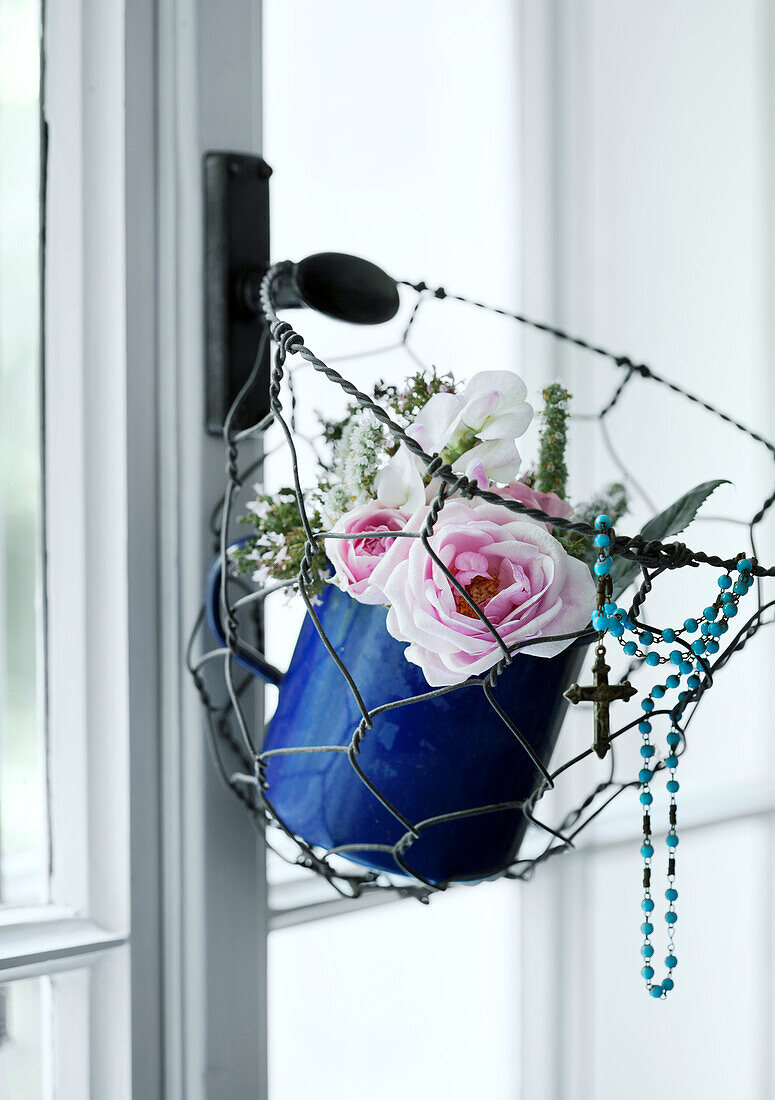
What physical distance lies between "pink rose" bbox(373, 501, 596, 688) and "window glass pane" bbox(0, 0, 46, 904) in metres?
0.31

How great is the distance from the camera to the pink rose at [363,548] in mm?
450

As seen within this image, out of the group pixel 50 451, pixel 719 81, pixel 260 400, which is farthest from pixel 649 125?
pixel 50 451

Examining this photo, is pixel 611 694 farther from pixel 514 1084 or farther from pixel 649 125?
pixel 649 125

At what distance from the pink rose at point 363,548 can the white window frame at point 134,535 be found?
203 millimetres

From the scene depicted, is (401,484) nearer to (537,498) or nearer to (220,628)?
(537,498)

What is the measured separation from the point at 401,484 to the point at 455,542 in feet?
0.15

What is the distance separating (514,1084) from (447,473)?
0.71 m

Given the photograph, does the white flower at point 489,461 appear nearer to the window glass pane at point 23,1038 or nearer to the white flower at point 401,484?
the white flower at point 401,484

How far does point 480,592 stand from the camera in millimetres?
424

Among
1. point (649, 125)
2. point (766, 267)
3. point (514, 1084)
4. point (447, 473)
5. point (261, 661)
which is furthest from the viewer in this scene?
point (766, 267)

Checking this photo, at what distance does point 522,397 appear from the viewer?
0.44 m

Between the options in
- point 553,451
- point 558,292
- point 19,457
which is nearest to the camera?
point 553,451

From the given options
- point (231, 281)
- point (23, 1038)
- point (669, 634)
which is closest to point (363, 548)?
point (669, 634)

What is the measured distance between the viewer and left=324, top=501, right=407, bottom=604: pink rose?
450 mm
